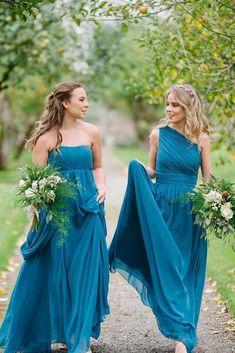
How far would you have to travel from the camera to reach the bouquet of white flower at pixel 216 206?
5.80 meters

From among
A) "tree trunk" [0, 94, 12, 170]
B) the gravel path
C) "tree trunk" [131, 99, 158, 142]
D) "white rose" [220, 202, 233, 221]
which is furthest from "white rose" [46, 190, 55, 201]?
"tree trunk" [131, 99, 158, 142]

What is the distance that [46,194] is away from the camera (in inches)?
226

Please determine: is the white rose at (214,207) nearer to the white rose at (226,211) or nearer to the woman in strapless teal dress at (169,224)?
the white rose at (226,211)

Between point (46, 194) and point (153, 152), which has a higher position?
point (153, 152)

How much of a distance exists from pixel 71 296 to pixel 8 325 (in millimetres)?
618

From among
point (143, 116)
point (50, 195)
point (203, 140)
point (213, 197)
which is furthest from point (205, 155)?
point (143, 116)

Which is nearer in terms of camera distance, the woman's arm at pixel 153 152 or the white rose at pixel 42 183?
the white rose at pixel 42 183

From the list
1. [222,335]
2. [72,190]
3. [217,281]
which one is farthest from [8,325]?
[217,281]

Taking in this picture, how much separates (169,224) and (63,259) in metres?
0.94

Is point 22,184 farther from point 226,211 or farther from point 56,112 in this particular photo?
point 226,211

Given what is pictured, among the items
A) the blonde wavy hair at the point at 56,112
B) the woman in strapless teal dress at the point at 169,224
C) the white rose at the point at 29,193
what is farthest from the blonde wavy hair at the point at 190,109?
the white rose at the point at 29,193

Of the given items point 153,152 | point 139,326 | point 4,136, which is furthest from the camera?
point 4,136

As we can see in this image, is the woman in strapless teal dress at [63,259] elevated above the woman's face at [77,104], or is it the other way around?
the woman's face at [77,104]

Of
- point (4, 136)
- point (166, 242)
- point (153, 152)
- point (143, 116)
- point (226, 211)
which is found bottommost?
point (143, 116)
